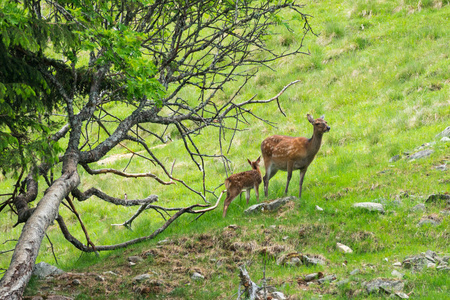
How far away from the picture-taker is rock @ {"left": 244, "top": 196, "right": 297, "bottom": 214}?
10544mm

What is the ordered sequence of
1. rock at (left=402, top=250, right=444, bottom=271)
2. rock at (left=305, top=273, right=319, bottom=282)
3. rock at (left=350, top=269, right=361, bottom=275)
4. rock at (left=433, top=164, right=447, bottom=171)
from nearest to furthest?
rock at (left=402, top=250, right=444, bottom=271) < rock at (left=350, top=269, right=361, bottom=275) < rock at (left=305, top=273, right=319, bottom=282) < rock at (left=433, top=164, right=447, bottom=171)

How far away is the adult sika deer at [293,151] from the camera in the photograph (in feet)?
36.4

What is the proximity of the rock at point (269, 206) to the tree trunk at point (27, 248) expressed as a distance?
4607 millimetres

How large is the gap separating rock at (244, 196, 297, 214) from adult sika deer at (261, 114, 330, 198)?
23.9 inches

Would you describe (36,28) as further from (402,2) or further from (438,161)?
(402,2)

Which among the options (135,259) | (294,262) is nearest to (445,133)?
(294,262)

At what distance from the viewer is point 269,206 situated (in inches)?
414

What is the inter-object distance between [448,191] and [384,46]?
10222 millimetres

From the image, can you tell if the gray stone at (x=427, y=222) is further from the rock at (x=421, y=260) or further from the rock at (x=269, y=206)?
the rock at (x=269, y=206)

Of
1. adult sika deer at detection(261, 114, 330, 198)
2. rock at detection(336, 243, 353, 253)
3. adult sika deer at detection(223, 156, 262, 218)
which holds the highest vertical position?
adult sika deer at detection(261, 114, 330, 198)

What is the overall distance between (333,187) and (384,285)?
4.75 metres

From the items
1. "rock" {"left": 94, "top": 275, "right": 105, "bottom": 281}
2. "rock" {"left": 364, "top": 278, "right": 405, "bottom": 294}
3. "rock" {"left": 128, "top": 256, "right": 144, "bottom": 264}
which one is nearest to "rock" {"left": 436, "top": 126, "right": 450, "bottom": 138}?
"rock" {"left": 364, "top": 278, "right": 405, "bottom": 294}

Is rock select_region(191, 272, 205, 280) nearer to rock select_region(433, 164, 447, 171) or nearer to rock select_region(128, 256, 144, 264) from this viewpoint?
rock select_region(128, 256, 144, 264)

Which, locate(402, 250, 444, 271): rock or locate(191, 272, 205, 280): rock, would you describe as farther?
locate(191, 272, 205, 280): rock
